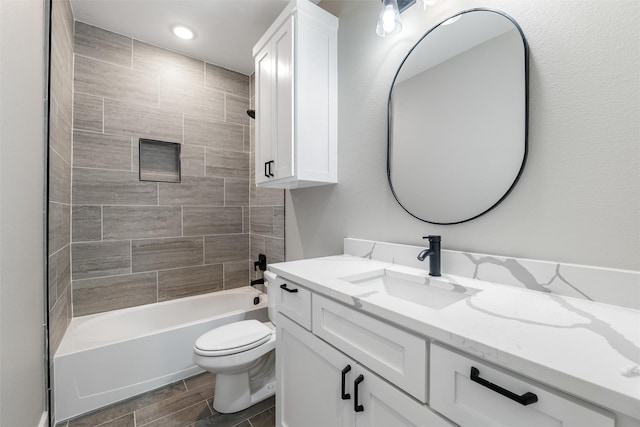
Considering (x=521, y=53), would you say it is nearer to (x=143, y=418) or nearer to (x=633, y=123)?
(x=633, y=123)

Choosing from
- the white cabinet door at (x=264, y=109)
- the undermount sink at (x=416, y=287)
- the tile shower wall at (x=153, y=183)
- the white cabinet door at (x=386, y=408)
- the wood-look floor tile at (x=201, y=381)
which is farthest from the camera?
the tile shower wall at (x=153, y=183)

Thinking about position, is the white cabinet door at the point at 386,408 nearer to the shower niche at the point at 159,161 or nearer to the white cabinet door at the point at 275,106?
the white cabinet door at the point at 275,106

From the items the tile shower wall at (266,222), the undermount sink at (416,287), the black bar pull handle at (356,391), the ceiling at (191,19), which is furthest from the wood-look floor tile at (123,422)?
the ceiling at (191,19)

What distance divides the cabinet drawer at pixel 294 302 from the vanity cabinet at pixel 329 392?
0.13ft

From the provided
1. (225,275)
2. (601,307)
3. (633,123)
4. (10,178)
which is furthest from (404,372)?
(225,275)

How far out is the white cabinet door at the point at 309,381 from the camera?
91cm

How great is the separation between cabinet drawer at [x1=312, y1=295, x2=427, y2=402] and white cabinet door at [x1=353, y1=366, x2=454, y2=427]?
3 cm

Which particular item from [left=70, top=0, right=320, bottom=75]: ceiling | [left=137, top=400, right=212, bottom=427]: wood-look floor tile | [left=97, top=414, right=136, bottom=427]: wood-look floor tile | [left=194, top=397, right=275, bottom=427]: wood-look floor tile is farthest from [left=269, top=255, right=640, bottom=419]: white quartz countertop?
[left=70, top=0, right=320, bottom=75]: ceiling

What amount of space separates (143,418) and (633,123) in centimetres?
257

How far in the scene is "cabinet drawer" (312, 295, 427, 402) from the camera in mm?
671

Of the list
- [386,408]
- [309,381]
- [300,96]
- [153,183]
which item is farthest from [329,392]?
[153,183]

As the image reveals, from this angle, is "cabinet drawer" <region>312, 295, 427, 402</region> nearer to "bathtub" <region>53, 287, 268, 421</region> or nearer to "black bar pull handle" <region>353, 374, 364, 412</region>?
"black bar pull handle" <region>353, 374, 364, 412</region>

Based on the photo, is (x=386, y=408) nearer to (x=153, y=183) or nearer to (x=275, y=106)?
(x=275, y=106)

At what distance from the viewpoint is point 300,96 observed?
153 cm
